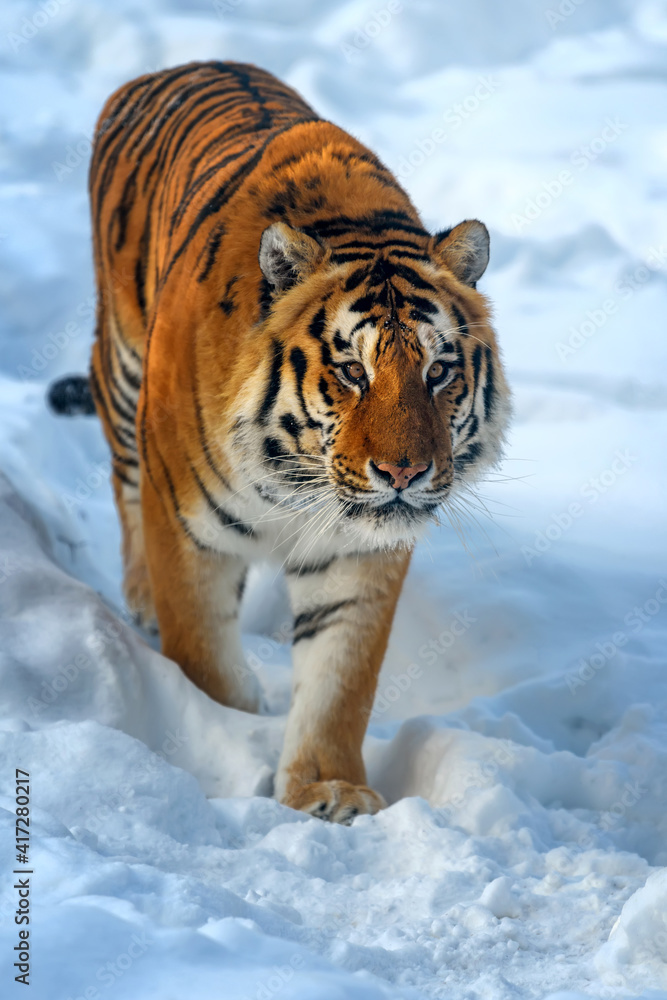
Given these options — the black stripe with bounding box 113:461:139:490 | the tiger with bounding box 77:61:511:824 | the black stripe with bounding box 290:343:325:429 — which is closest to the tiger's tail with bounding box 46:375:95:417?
the black stripe with bounding box 113:461:139:490

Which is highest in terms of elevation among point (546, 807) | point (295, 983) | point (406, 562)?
point (406, 562)

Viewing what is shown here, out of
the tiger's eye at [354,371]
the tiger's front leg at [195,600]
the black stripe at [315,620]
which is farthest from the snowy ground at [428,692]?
the tiger's eye at [354,371]

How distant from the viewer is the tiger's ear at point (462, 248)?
1879mm

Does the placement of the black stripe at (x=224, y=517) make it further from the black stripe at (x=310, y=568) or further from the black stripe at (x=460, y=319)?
the black stripe at (x=460, y=319)

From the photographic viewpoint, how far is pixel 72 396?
342cm

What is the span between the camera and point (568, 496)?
377cm

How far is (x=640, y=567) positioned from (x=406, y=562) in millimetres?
1344

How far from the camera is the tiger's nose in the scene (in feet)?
5.34

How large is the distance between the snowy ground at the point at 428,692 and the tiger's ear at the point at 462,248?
904 millimetres

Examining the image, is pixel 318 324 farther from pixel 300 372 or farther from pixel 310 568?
pixel 310 568

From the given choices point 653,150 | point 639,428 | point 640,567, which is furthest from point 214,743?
point 653,150

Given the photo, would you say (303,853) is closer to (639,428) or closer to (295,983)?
(295,983)

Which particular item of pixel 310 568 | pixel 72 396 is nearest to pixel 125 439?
pixel 72 396

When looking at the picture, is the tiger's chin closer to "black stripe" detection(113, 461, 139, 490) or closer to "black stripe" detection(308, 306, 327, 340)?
"black stripe" detection(308, 306, 327, 340)
